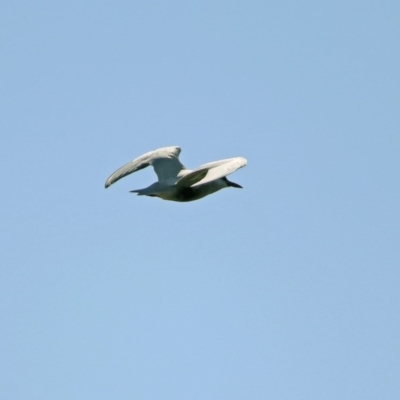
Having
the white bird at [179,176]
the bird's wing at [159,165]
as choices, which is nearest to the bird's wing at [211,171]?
the white bird at [179,176]

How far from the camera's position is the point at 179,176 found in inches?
1099

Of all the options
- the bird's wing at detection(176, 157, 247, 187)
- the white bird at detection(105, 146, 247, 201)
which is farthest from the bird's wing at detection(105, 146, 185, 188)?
the bird's wing at detection(176, 157, 247, 187)

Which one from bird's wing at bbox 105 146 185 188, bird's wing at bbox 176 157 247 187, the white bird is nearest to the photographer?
bird's wing at bbox 176 157 247 187

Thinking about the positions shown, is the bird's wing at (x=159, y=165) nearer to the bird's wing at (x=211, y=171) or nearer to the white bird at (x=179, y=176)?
the white bird at (x=179, y=176)

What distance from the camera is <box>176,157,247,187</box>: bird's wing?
25.9 m

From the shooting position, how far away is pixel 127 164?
30016 millimetres

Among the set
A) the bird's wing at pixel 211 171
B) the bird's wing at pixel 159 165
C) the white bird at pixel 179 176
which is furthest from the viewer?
the bird's wing at pixel 159 165

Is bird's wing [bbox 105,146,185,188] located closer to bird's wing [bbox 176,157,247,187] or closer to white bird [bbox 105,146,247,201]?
white bird [bbox 105,146,247,201]

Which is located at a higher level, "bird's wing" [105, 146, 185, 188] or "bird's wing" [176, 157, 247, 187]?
"bird's wing" [105, 146, 185, 188]

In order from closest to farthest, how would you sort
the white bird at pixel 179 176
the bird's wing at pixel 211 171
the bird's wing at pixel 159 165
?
the bird's wing at pixel 211 171 < the white bird at pixel 179 176 < the bird's wing at pixel 159 165

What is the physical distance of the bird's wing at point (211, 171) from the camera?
25.9 m

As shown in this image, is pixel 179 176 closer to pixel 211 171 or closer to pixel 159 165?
pixel 159 165

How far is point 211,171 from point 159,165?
298 cm

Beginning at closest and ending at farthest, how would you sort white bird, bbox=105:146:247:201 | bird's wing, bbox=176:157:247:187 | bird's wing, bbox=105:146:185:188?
bird's wing, bbox=176:157:247:187 → white bird, bbox=105:146:247:201 → bird's wing, bbox=105:146:185:188
